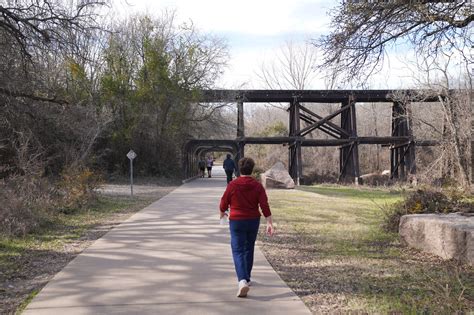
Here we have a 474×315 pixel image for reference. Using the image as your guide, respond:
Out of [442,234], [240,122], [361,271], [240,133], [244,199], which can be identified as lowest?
[361,271]

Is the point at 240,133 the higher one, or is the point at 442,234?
the point at 240,133

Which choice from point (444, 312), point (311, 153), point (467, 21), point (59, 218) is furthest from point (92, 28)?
point (311, 153)

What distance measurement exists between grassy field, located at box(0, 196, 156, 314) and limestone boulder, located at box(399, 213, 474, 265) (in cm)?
616

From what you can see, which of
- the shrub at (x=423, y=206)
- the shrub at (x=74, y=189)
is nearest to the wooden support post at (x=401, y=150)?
the shrub at (x=423, y=206)

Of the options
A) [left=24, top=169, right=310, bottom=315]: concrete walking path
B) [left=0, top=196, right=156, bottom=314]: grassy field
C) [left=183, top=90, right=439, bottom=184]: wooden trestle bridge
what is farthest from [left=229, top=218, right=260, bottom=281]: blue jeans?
[left=183, top=90, right=439, bottom=184]: wooden trestle bridge

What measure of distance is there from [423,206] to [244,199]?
6.40m

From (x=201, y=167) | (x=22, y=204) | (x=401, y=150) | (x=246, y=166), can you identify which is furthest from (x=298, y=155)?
(x=246, y=166)

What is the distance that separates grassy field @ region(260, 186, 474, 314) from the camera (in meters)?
5.55

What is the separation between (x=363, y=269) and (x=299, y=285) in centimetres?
145

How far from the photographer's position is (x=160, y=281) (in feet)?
22.2

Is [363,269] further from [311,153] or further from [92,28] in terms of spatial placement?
[311,153]

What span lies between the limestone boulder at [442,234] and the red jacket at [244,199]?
345 centimetres

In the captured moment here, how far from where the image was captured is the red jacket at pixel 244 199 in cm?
627

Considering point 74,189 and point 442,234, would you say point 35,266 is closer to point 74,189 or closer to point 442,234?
point 442,234
